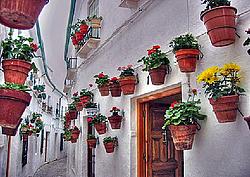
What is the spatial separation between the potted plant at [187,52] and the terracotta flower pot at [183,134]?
643mm

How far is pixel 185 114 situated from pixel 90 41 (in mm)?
4280

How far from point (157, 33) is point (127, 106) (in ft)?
4.67

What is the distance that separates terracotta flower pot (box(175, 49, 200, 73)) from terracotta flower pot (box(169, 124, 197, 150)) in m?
0.64

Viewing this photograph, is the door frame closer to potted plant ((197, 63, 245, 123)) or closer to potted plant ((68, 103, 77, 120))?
potted plant ((197, 63, 245, 123))

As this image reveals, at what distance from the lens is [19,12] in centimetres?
217

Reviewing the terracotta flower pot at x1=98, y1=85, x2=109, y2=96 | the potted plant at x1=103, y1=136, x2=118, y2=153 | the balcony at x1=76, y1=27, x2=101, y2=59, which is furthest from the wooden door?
the balcony at x1=76, y1=27, x2=101, y2=59

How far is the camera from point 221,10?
115 inches

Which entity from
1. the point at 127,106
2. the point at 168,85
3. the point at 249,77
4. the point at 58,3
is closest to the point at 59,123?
the point at 58,3

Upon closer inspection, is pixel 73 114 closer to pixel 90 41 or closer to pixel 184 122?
pixel 90 41

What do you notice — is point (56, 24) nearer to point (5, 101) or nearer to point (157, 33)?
Result: point (157, 33)

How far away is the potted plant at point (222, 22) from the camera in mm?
2922

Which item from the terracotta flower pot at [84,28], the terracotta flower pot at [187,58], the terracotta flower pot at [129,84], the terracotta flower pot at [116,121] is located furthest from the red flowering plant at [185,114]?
the terracotta flower pot at [84,28]

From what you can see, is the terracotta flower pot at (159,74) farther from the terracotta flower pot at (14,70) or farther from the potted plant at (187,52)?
the terracotta flower pot at (14,70)

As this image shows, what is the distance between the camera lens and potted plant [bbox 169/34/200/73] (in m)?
3.44
